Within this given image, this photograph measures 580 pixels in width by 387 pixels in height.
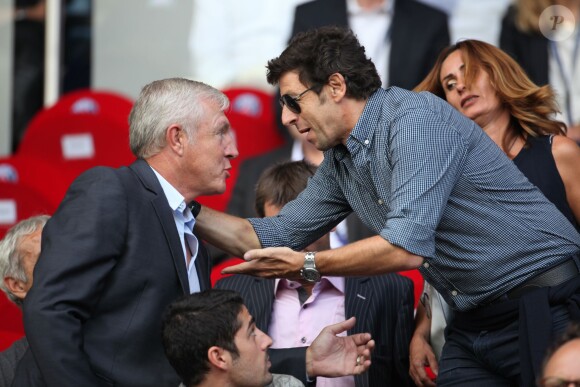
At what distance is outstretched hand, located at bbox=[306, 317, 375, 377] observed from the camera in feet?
11.5

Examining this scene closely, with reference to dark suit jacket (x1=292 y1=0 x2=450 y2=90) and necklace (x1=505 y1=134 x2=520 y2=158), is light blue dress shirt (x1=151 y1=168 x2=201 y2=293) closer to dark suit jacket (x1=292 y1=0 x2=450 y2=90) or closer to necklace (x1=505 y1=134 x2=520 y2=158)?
necklace (x1=505 y1=134 x2=520 y2=158)

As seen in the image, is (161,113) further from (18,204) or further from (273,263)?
(18,204)

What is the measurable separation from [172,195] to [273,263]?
16.5 inches

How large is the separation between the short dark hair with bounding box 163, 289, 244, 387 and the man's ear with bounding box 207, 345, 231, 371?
1 centimetres

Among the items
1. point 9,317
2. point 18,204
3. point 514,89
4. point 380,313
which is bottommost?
point 9,317

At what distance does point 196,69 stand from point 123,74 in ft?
1.88

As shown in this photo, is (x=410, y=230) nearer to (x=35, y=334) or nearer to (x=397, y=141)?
(x=397, y=141)

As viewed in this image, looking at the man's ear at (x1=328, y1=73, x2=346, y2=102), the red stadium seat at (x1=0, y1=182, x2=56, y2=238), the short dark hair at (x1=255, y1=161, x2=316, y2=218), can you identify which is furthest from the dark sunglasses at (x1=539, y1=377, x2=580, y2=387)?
the red stadium seat at (x1=0, y1=182, x2=56, y2=238)

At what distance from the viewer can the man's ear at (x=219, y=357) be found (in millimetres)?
3275

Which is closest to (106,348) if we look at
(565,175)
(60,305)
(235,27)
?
(60,305)

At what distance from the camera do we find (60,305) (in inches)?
124

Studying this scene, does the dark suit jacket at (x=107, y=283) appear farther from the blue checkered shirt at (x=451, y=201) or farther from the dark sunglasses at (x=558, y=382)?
the dark sunglasses at (x=558, y=382)

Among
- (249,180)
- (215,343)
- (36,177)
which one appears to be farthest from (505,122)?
(36,177)

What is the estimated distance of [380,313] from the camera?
4.04 metres
